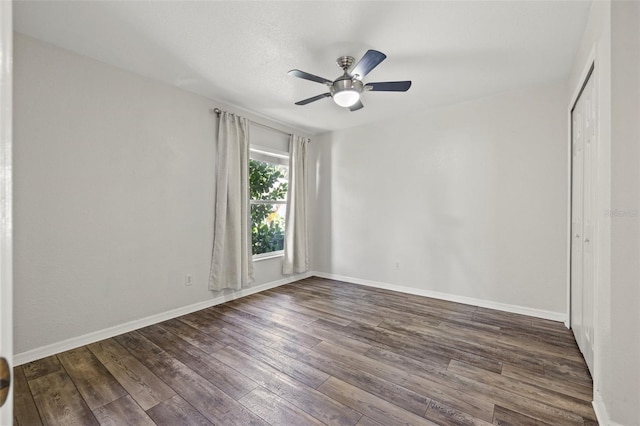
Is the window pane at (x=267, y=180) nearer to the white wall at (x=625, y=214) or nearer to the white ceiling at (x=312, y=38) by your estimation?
the white ceiling at (x=312, y=38)

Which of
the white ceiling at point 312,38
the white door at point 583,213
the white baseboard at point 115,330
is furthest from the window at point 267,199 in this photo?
the white door at point 583,213

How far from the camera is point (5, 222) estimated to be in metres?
0.44

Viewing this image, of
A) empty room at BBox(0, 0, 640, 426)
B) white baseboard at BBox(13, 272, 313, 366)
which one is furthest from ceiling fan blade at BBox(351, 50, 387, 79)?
white baseboard at BBox(13, 272, 313, 366)

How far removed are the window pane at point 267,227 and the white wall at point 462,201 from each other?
2.92 ft

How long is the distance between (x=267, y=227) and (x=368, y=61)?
2.94 metres

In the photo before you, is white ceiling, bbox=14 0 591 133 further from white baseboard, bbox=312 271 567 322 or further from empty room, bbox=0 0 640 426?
white baseboard, bbox=312 271 567 322

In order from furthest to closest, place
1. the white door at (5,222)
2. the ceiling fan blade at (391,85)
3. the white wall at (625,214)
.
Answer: the ceiling fan blade at (391,85) < the white wall at (625,214) < the white door at (5,222)

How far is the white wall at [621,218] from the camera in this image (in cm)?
138

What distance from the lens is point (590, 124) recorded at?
198 cm

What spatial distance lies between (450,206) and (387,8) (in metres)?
2.50

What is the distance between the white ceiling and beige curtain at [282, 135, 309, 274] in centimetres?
150

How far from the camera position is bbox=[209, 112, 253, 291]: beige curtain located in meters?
3.43

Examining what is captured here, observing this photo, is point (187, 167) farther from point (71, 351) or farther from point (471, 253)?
point (471, 253)

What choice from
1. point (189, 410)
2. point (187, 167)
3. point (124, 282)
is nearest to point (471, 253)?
point (189, 410)
